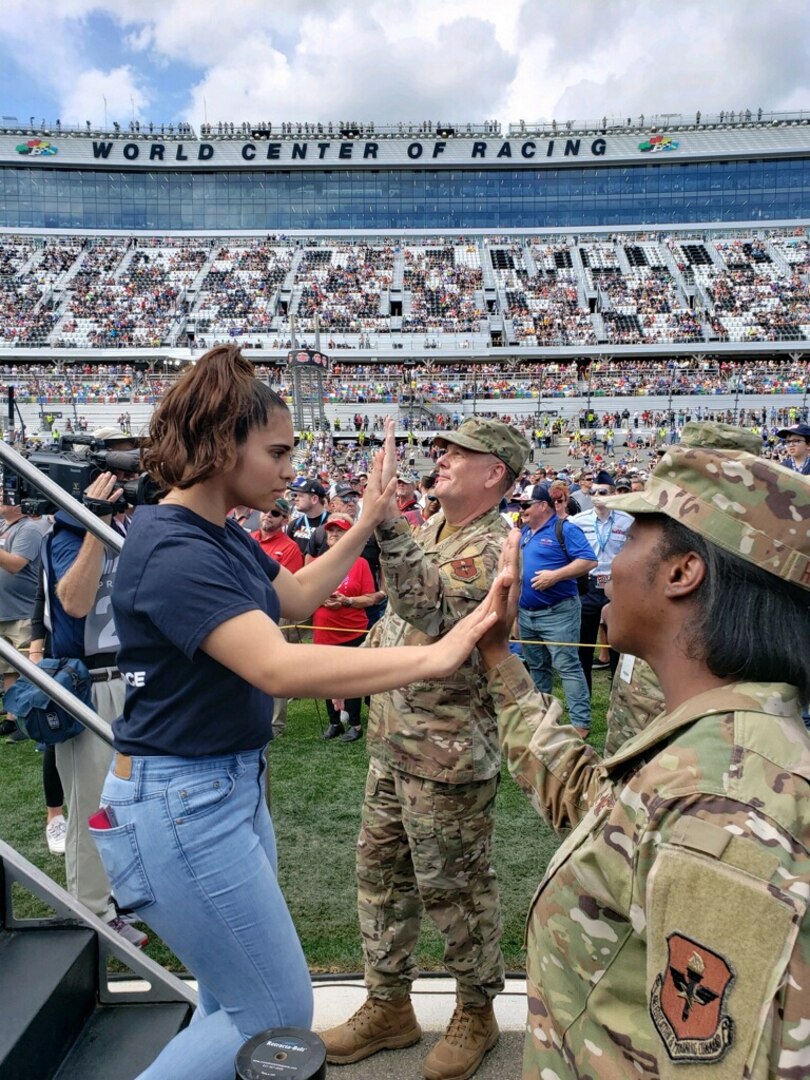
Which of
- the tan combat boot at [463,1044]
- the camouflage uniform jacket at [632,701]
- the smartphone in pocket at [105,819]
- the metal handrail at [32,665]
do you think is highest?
the metal handrail at [32,665]

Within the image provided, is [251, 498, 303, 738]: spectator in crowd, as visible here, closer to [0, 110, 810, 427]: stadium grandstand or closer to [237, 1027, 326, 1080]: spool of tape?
[237, 1027, 326, 1080]: spool of tape

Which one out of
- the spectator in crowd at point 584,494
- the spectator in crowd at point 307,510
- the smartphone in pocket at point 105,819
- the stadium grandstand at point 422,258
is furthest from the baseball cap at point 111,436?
the stadium grandstand at point 422,258

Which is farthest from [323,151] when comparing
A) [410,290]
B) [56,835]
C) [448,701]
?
[448,701]

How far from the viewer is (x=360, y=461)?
3023 centimetres

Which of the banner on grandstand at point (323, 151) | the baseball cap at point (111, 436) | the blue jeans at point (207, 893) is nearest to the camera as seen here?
the blue jeans at point (207, 893)

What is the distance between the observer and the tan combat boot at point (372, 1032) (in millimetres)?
2656

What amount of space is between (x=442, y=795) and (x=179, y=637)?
1370mm

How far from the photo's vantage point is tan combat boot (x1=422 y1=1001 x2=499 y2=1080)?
2.54 metres

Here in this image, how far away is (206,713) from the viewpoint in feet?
5.45

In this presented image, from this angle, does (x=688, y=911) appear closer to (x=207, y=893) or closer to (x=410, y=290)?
(x=207, y=893)

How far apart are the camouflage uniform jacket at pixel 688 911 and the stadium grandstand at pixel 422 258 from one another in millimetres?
37093

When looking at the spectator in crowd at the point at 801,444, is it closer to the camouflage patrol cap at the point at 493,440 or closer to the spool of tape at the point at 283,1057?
the camouflage patrol cap at the point at 493,440

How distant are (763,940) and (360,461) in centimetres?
2967

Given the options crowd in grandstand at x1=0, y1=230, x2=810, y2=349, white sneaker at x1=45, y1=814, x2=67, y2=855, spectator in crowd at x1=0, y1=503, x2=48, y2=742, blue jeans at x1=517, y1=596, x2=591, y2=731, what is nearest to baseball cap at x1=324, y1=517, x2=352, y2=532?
blue jeans at x1=517, y1=596, x2=591, y2=731
